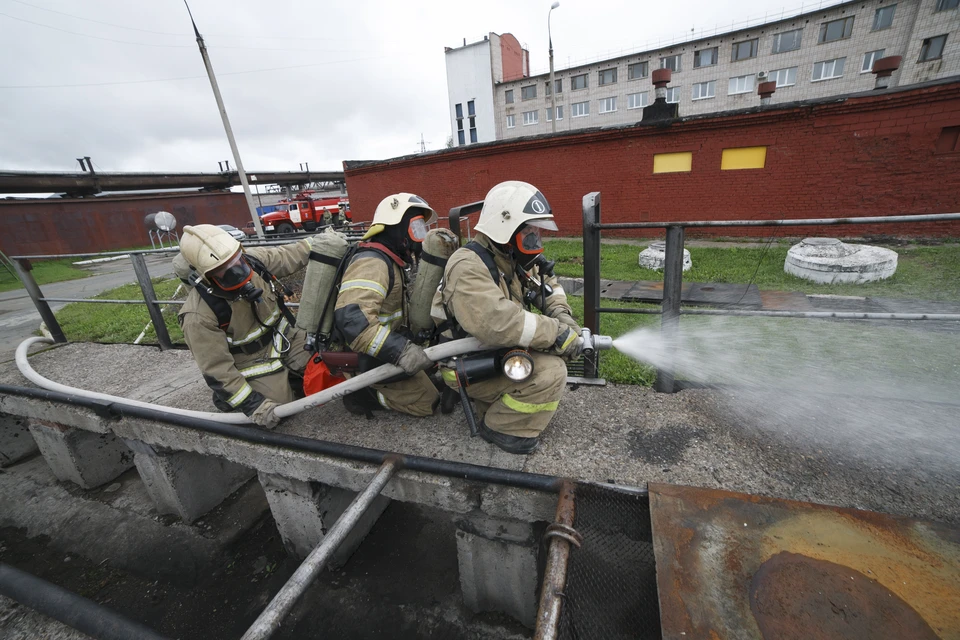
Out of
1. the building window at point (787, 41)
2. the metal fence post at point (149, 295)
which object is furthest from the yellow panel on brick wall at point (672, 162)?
the building window at point (787, 41)

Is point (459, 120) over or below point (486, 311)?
over

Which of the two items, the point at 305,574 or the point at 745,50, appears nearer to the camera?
the point at 305,574

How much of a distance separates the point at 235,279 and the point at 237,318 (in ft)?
1.24

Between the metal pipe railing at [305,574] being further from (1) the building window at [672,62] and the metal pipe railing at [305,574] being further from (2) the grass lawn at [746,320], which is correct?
(1) the building window at [672,62]

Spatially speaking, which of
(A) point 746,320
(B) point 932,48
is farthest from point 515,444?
(B) point 932,48

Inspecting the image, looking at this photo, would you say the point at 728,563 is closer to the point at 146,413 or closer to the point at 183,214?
the point at 146,413

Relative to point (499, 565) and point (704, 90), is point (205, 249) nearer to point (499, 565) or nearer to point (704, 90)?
point (499, 565)

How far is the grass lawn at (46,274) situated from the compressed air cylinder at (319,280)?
16.3 meters

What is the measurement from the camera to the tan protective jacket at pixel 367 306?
220 cm

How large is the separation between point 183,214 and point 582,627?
96.2 feet

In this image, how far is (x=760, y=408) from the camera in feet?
8.27

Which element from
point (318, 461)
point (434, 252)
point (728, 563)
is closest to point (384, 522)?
point (318, 461)

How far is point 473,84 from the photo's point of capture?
34.8 meters

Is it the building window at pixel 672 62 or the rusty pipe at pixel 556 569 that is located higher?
the building window at pixel 672 62
